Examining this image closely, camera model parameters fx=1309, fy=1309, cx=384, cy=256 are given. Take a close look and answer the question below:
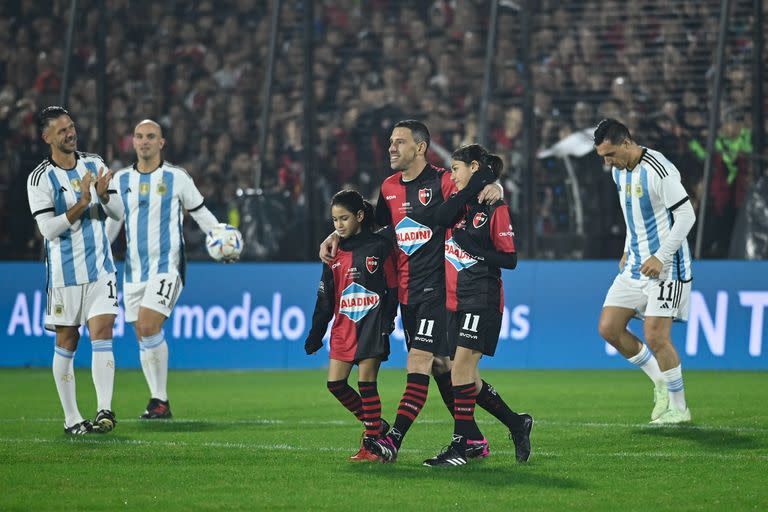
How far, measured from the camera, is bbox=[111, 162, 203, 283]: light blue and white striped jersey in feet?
34.4

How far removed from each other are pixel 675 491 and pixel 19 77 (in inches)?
608

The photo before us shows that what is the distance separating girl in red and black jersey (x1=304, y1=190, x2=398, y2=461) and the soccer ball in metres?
2.15

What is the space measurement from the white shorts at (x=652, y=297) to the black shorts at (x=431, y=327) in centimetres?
246

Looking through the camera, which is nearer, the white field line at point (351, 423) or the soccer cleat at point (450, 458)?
the soccer cleat at point (450, 458)

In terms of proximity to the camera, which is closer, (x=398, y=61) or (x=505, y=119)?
(x=505, y=119)

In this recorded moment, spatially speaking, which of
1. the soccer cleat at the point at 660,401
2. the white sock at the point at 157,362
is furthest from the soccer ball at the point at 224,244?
the soccer cleat at the point at 660,401

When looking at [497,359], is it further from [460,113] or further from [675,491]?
[675,491]

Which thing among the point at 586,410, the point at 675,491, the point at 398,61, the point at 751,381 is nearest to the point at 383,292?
the point at 675,491

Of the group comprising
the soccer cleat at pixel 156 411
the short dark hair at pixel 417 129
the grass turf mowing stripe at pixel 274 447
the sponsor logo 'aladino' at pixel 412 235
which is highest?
the short dark hair at pixel 417 129

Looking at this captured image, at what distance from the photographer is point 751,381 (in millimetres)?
13164

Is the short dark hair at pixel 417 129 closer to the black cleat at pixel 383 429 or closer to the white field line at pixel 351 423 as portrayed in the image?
the black cleat at pixel 383 429

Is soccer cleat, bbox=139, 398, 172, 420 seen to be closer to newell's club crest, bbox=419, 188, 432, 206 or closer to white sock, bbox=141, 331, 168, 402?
white sock, bbox=141, 331, 168, 402

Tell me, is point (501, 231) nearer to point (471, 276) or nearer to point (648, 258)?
point (471, 276)

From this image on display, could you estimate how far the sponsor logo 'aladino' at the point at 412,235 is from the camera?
7805mm
